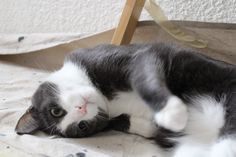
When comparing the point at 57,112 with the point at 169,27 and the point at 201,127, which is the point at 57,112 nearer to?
the point at 201,127

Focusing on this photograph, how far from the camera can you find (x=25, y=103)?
1.35 meters

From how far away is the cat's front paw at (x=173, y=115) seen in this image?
958mm

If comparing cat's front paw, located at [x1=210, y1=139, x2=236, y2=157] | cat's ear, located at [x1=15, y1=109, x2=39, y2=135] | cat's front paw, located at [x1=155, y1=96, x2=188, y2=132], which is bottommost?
cat's ear, located at [x1=15, y1=109, x2=39, y2=135]

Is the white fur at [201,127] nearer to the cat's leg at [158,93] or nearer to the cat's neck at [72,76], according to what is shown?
the cat's leg at [158,93]

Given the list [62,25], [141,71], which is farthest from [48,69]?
[141,71]

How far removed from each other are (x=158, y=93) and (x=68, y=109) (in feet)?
0.86

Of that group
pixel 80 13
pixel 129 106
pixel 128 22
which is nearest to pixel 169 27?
pixel 128 22

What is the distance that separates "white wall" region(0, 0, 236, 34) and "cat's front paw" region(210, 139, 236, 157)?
2.15 feet

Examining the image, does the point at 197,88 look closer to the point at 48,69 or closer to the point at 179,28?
the point at 179,28

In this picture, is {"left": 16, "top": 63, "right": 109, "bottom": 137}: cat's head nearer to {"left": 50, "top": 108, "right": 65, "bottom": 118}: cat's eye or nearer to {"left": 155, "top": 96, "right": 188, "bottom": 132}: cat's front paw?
{"left": 50, "top": 108, "right": 65, "bottom": 118}: cat's eye

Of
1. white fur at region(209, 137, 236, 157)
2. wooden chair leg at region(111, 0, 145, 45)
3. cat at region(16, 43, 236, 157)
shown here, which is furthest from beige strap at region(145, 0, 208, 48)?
white fur at region(209, 137, 236, 157)

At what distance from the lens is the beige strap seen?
1.43 meters

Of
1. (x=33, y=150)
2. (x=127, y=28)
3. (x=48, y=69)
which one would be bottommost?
(x=33, y=150)

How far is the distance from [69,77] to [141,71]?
0.77ft
